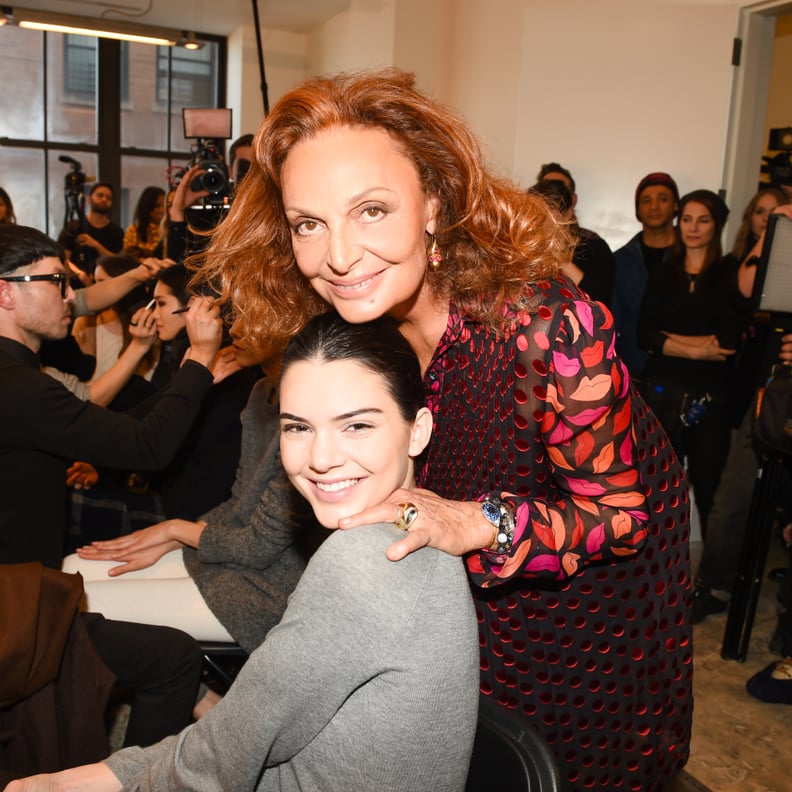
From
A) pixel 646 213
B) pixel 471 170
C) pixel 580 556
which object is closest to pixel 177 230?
pixel 646 213

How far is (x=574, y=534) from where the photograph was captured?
3.64 feet

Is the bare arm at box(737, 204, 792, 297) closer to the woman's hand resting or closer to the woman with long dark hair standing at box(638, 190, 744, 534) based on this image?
the woman with long dark hair standing at box(638, 190, 744, 534)

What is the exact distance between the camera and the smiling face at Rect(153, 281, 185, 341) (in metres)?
2.84

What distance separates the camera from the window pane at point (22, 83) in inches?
280

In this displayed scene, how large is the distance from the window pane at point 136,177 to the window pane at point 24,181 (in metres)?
0.71

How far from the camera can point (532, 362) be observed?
112cm

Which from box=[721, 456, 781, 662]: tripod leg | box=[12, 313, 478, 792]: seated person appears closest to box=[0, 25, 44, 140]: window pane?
box=[721, 456, 781, 662]: tripod leg

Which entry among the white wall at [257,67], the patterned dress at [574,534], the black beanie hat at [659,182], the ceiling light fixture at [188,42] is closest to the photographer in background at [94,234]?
the ceiling light fixture at [188,42]

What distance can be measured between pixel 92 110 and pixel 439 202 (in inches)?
285

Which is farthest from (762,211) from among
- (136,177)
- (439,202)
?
(136,177)

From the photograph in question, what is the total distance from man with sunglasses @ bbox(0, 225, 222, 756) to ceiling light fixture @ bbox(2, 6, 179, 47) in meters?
4.24

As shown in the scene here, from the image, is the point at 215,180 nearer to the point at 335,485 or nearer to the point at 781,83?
the point at 335,485

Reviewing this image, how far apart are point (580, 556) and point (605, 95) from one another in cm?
334

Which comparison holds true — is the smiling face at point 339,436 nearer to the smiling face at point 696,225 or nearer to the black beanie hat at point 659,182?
the smiling face at point 696,225
